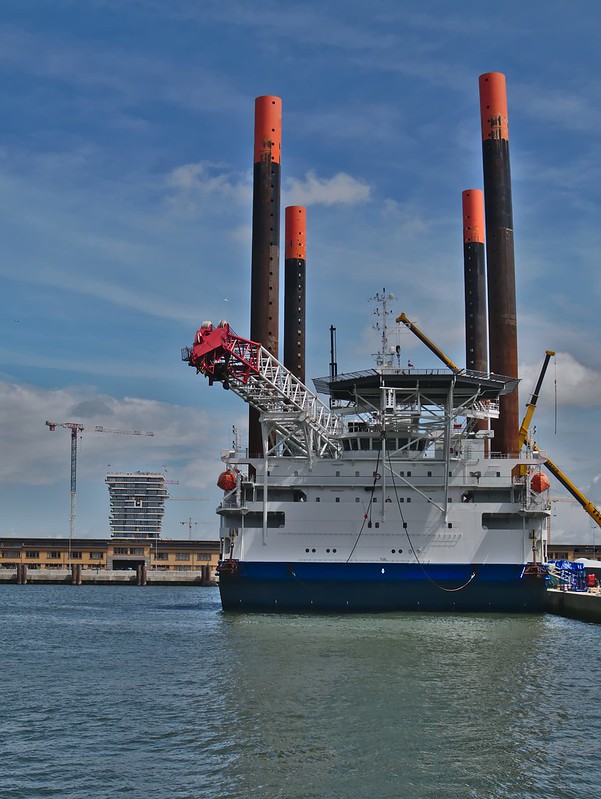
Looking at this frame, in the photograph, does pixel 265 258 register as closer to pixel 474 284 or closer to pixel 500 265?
pixel 500 265

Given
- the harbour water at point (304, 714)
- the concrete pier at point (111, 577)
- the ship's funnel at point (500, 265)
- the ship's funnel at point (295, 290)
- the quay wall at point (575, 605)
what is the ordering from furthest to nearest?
1. the concrete pier at point (111, 577)
2. the ship's funnel at point (295, 290)
3. the ship's funnel at point (500, 265)
4. the quay wall at point (575, 605)
5. the harbour water at point (304, 714)

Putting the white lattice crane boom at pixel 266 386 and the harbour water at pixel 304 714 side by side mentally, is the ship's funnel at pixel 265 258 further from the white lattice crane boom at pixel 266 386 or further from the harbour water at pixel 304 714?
the harbour water at pixel 304 714

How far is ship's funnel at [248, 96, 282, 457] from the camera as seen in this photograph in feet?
244

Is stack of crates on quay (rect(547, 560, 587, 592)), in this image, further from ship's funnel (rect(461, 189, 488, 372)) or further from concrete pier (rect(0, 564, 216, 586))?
concrete pier (rect(0, 564, 216, 586))

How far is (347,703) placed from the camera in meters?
27.3

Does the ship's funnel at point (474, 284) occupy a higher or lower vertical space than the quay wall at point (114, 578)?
higher

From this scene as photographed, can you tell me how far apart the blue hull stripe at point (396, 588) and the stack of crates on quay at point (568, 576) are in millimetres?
8148

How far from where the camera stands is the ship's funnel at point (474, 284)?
8725cm

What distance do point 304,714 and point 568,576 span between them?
1776 inches

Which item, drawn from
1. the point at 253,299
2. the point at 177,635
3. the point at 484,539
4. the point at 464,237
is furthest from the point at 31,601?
the point at 464,237

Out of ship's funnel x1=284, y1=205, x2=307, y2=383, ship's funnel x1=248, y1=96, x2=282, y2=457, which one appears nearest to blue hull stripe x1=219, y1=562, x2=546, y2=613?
ship's funnel x1=248, y1=96, x2=282, y2=457

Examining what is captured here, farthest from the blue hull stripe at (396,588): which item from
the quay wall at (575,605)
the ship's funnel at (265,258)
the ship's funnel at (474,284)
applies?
the ship's funnel at (474,284)

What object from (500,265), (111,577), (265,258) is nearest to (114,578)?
(111,577)

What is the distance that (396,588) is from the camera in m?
53.0
